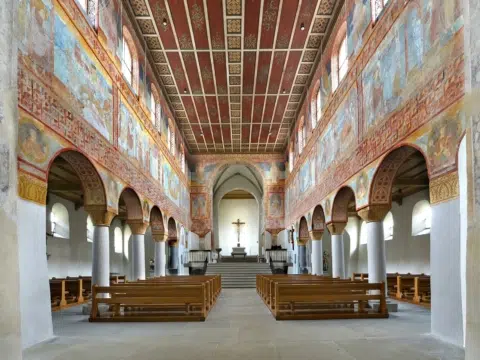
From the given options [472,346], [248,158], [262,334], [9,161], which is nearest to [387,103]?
[262,334]

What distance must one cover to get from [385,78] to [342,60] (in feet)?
19.6

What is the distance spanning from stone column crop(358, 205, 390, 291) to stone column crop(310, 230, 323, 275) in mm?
9903

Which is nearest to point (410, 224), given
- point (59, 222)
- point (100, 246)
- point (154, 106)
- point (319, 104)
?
point (319, 104)

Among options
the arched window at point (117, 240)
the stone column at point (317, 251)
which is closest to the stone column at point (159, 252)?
the arched window at point (117, 240)

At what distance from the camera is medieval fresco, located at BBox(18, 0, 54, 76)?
8.95 m

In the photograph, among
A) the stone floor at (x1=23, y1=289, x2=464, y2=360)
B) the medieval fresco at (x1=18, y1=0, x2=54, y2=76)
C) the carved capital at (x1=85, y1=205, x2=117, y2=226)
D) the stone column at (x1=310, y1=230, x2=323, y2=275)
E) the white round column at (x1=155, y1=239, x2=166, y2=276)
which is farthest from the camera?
the white round column at (x1=155, y1=239, x2=166, y2=276)

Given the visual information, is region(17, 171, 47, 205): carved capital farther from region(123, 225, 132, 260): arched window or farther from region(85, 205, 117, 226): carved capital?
region(123, 225, 132, 260): arched window

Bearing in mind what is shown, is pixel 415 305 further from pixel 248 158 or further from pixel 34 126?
pixel 248 158

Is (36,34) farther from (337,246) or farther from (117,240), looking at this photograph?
(117,240)

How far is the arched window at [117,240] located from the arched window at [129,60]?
52.0 feet

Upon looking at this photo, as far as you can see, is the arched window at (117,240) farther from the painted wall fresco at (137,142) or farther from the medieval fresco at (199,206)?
the painted wall fresco at (137,142)

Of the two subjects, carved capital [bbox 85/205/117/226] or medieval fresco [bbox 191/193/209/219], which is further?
medieval fresco [bbox 191/193/209/219]

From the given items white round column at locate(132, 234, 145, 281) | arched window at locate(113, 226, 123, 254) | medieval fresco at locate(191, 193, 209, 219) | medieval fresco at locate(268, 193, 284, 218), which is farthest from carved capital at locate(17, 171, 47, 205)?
medieval fresco at locate(268, 193, 284, 218)

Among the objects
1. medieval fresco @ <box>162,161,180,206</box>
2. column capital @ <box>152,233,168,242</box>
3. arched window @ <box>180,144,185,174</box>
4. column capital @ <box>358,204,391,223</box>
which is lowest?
column capital @ <box>152,233,168,242</box>
